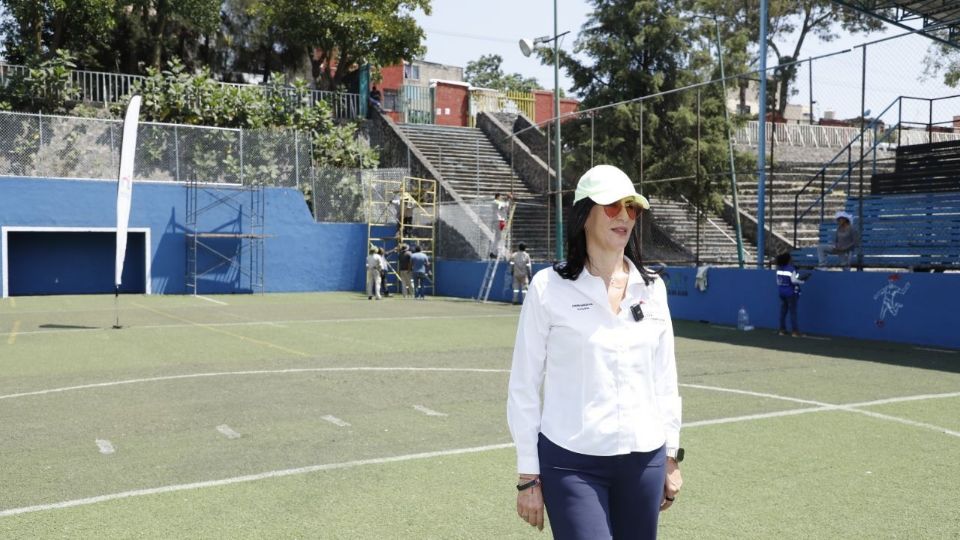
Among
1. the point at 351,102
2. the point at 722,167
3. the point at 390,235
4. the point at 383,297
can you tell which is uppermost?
the point at 351,102

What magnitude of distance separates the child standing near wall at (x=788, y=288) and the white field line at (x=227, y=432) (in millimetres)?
12406

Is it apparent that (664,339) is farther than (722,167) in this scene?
No

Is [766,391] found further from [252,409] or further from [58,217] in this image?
[58,217]

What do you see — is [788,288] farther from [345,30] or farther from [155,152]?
[345,30]

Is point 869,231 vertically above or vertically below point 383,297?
above

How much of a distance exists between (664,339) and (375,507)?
3.17m

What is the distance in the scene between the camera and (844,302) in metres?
18.0

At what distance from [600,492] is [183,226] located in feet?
97.1

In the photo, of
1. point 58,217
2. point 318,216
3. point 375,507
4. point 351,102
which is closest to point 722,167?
point 318,216

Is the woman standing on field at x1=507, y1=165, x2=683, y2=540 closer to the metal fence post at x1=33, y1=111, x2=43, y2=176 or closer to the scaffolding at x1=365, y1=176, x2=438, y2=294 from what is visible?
the scaffolding at x1=365, y1=176, x2=438, y2=294

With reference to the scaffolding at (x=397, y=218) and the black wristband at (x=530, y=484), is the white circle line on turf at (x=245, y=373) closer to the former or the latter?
the black wristband at (x=530, y=484)

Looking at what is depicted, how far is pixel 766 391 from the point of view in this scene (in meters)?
10.9

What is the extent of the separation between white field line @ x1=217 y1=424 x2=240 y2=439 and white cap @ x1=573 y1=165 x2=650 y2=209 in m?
5.70

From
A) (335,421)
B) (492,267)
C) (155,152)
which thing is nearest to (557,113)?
(492,267)
